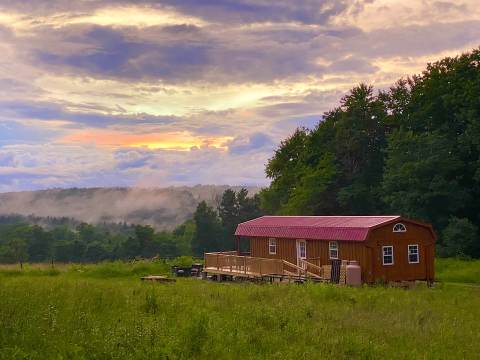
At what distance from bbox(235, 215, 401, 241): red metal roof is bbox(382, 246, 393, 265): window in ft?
5.36

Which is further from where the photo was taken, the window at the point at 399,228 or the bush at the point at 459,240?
the bush at the point at 459,240

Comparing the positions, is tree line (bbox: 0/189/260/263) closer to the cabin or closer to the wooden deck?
the wooden deck

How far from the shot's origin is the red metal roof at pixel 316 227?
31.6 m

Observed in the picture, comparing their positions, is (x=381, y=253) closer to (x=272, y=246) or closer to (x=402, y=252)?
(x=402, y=252)

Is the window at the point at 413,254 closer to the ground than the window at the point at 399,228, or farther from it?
closer to the ground

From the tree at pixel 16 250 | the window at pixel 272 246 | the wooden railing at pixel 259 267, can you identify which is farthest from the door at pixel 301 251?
the tree at pixel 16 250

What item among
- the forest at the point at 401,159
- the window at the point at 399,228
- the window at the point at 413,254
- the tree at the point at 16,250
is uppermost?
the forest at the point at 401,159

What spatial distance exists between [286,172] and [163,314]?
176ft

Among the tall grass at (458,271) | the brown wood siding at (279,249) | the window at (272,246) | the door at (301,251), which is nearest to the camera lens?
the door at (301,251)

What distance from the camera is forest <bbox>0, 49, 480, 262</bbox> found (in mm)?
45531

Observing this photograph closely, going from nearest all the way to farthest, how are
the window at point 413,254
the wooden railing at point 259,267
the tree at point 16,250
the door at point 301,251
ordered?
1. the window at point 413,254
2. the wooden railing at point 259,267
3. the door at point 301,251
4. the tree at point 16,250

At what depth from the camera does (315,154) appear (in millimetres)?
62625

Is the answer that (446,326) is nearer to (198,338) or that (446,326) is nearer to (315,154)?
(198,338)

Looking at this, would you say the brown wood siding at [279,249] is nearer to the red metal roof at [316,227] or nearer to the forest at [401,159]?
the red metal roof at [316,227]
